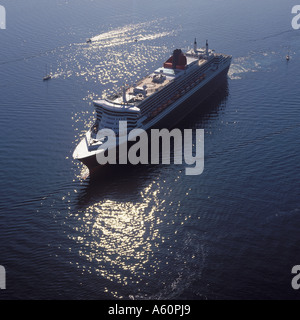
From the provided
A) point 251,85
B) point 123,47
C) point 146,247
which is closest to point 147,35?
point 123,47

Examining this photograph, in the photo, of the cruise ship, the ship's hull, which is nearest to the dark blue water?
the ship's hull

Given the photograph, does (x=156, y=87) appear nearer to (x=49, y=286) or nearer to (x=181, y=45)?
(x=181, y=45)

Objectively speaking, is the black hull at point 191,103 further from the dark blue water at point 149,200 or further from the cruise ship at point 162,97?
the dark blue water at point 149,200

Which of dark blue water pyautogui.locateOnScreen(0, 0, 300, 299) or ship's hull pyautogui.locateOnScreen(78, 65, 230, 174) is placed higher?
ship's hull pyautogui.locateOnScreen(78, 65, 230, 174)

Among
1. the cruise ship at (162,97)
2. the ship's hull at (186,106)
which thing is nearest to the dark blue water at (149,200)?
the ship's hull at (186,106)

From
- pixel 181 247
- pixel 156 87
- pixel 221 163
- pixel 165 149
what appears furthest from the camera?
pixel 156 87

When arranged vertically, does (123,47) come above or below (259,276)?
above

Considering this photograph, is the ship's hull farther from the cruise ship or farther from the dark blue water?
the dark blue water

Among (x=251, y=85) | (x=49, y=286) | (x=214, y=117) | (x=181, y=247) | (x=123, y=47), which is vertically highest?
(x=123, y=47)
